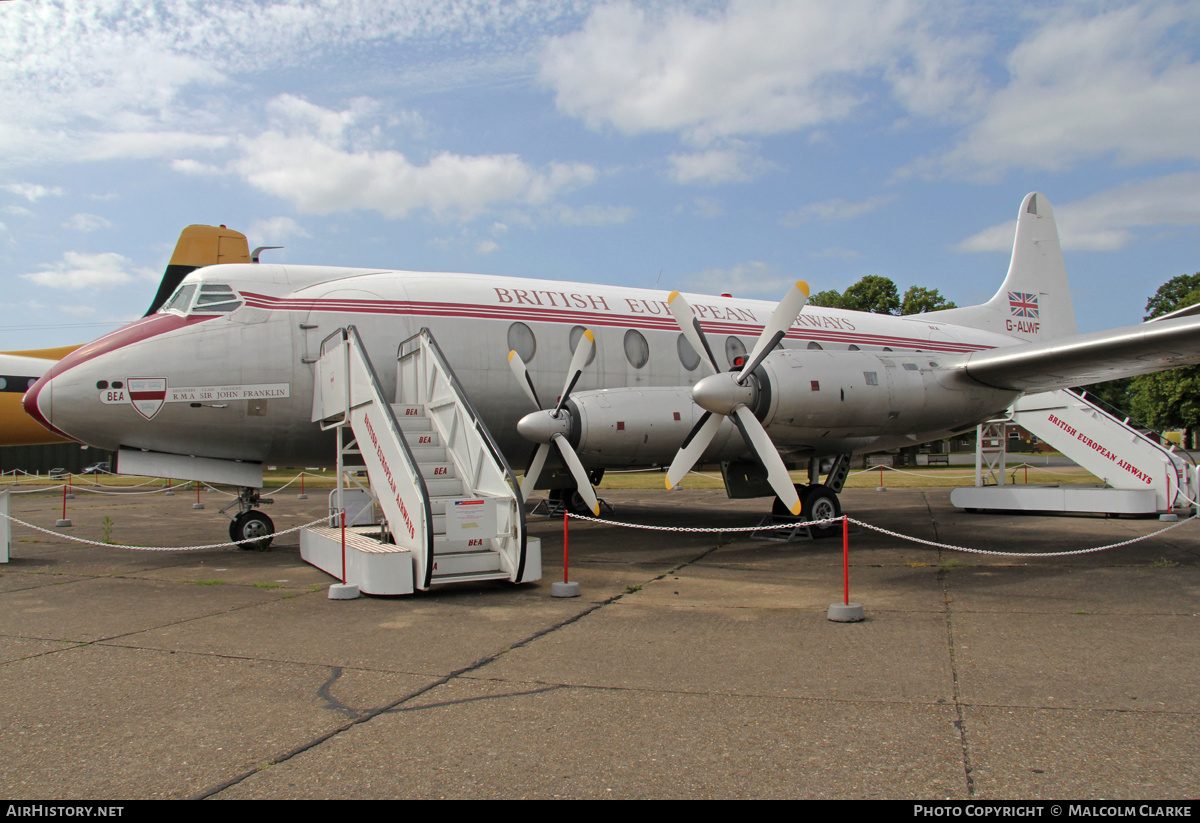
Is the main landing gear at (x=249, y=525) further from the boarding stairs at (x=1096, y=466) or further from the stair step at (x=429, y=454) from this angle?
the boarding stairs at (x=1096, y=466)

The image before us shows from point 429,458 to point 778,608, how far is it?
4788mm

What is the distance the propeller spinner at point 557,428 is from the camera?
433 inches

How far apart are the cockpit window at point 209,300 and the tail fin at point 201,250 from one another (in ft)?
50.5

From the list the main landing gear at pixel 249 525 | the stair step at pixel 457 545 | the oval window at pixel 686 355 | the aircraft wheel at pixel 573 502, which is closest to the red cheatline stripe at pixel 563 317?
the oval window at pixel 686 355

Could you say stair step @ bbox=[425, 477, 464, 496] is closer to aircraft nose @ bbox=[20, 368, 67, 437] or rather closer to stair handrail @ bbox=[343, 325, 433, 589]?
stair handrail @ bbox=[343, 325, 433, 589]

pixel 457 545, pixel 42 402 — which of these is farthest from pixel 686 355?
pixel 42 402

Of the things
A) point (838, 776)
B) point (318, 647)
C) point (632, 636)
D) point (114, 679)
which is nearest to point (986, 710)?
point (838, 776)

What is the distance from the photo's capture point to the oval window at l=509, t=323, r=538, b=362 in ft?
42.1

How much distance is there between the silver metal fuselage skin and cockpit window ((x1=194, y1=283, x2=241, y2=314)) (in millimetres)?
150

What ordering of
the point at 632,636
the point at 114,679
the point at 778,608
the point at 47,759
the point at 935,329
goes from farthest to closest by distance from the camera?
1. the point at 935,329
2. the point at 778,608
3. the point at 632,636
4. the point at 114,679
5. the point at 47,759

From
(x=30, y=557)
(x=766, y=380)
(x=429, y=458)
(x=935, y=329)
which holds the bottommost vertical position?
(x=30, y=557)

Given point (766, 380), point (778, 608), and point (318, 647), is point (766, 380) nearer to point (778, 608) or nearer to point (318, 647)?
point (778, 608)

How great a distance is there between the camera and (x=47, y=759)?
4.14m

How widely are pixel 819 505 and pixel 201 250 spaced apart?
21.9 meters
